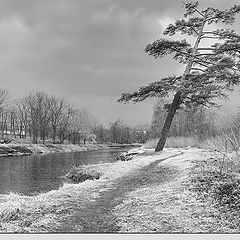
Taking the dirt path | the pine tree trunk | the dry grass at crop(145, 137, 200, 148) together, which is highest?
the pine tree trunk

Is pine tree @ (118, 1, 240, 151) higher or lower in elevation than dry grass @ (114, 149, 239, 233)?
higher

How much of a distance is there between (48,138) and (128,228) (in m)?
56.2

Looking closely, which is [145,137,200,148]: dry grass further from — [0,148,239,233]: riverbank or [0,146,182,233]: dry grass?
[0,146,182,233]: dry grass

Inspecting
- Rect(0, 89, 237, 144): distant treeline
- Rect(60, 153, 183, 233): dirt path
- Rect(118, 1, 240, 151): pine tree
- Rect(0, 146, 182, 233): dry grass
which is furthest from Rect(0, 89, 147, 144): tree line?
Rect(0, 146, 182, 233): dry grass

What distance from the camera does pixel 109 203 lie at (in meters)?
6.32

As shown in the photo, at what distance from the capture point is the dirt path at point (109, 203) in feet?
15.8

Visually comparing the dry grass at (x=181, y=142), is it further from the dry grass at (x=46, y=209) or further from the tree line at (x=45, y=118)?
the tree line at (x=45, y=118)

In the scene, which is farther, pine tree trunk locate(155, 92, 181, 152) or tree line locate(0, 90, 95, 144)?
tree line locate(0, 90, 95, 144)

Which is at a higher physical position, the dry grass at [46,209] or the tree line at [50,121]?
the tree line at [50,121]

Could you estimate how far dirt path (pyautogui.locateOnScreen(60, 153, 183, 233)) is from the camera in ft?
15.8

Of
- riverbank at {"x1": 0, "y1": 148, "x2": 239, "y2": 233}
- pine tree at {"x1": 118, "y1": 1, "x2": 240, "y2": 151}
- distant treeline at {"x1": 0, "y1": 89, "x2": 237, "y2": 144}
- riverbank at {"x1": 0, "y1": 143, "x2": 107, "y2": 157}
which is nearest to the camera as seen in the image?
riverbank at {"x1": 0, "y1": 148, "x2": 239, "y2": 233}

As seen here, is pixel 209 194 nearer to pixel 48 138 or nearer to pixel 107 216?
pixel 107 216

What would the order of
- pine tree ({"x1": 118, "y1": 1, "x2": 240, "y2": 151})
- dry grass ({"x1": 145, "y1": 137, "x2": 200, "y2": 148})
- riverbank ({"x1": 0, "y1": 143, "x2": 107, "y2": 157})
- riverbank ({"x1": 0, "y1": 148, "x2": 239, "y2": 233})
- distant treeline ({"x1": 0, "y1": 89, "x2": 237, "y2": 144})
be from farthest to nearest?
1. distant treeline ({"x1": 0, "y1": 89, "x2": 237, "y2": 144})
2. riverbank ({"x1": 0, "y1": 143, "x2": 107, "y2": 157})
3. dry grass ({"x1": 145, "y1": 137, "x2": 200, "y2": 148})
4. pine tree ({"x1": 118, "y1": 1, "x2": 240, "y2": 151})
5. riverbank ({"x1": 0, "y1": 148, "x2": 239, "y2": 233})

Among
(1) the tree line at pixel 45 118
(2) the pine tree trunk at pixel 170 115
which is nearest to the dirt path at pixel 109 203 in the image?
(2) the pine tree trunk at pixel 170 115
